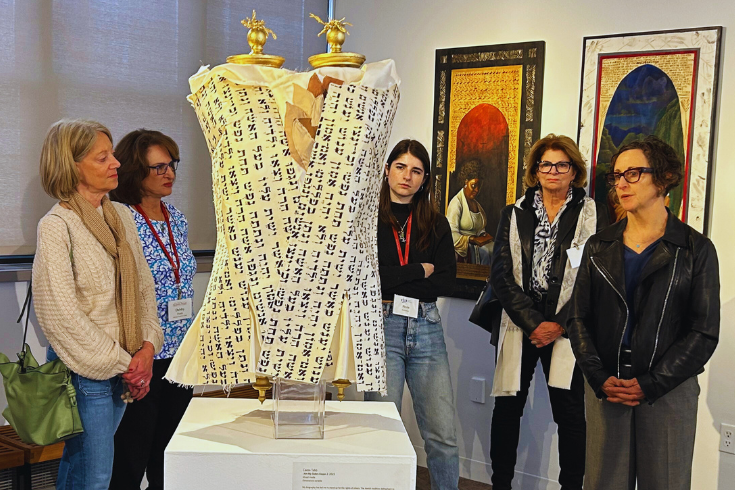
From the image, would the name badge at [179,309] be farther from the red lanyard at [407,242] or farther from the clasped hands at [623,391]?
the clasped hands at [623,391]

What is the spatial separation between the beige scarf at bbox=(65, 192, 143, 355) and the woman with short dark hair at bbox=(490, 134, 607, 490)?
1.65m

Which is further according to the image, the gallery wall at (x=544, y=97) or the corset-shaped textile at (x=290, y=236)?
the gallery wall at (x=544, y=97)

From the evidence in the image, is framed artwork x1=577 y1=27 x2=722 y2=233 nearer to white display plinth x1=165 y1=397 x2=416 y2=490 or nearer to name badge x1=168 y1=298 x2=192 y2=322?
name badge x1=168 y1=298 x2=192 y2=322

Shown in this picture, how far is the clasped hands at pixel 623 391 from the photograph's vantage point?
2604mm

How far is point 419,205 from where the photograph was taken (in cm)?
328

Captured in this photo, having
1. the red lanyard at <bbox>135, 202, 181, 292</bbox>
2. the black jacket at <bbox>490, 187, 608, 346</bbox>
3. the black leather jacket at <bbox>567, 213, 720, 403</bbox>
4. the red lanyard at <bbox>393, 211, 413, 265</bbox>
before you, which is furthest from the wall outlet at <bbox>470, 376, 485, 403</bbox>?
the red lanyard at <bbox>135, 202, 181, 292</bbox>

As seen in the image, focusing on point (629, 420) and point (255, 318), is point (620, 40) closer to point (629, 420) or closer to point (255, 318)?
point (629, 420)

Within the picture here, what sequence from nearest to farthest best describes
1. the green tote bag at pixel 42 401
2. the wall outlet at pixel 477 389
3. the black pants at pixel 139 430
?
the green tote bag at pixel 42 401 → the black pants at pixel 139 430 → the wall outlet at pixel 477 389

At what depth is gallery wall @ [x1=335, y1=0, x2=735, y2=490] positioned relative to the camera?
11.5ft

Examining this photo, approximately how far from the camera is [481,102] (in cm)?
425

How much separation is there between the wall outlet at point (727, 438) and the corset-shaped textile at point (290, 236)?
2517mm

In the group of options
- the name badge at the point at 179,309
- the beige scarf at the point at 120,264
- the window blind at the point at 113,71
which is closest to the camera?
the beige scarf at the point at 120,264

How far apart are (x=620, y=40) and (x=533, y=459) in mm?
2263

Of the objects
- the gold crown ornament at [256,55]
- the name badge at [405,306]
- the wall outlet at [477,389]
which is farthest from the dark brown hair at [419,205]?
the gold crown ornament at [256,55]
